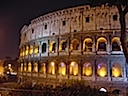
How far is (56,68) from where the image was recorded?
27.3 meters

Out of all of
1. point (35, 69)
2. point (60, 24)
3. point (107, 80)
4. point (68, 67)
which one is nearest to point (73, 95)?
point (107, 80)

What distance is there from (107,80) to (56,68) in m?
7.44

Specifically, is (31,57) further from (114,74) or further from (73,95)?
(73,95)

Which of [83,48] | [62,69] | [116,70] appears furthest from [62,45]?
[116,70]

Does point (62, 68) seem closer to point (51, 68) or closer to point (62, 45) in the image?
point (51, 68)

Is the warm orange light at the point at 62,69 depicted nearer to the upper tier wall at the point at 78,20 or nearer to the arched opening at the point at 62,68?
the arched opening at the point at 62,68

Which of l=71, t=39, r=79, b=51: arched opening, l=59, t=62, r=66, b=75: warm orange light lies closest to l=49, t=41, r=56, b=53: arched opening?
l=59, t=62, r=66, b=75: warm orange light

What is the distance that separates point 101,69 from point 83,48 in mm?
3497

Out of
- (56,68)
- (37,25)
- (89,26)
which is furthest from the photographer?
(37,25)

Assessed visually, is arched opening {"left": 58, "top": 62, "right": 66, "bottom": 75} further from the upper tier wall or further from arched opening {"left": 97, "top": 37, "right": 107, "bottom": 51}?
arched opening {"left": 97, "top": 37, "right": 107, "bottom": 51}

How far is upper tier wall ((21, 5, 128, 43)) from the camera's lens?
79.8ft

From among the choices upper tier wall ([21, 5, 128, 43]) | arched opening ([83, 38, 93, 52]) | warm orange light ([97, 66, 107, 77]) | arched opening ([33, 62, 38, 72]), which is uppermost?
upper tier wall ([21, 5, 128, 43])

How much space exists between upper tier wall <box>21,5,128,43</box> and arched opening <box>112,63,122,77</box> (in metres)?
4.52

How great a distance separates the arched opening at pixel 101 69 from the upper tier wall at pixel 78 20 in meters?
4.57
